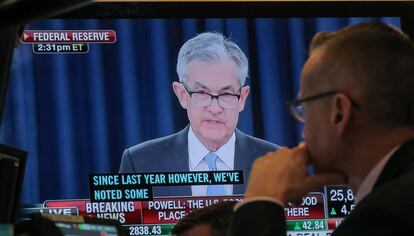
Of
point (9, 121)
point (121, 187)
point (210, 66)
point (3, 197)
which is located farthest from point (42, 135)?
point (3, 197)

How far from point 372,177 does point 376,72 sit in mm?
207

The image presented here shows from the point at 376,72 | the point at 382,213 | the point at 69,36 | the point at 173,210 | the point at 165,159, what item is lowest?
the point at 382,213

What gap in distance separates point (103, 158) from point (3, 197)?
2585mm

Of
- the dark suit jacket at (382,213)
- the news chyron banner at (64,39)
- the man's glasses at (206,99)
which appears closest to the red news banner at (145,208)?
the man's glasses at (206,99)

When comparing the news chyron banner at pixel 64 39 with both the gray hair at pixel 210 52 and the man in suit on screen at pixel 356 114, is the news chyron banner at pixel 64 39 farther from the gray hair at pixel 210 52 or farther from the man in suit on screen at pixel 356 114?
the man in suit on screen at pixel 356 114

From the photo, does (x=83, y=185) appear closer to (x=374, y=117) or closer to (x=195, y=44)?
(x=195, y=44)

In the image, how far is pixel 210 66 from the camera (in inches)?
161

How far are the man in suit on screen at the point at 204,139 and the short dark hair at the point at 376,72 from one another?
89.0 inches

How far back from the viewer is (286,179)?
1.91 metres

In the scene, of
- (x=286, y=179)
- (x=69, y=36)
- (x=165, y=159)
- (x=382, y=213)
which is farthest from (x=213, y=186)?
(x=382, y=213)

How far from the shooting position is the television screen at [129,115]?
394 cm

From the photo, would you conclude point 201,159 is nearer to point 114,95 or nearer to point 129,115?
point 129,115

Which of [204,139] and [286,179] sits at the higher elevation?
[204,139]

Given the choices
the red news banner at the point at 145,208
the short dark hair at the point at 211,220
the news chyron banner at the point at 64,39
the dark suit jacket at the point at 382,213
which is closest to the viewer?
the dark suit jacket at the point at 382,213
